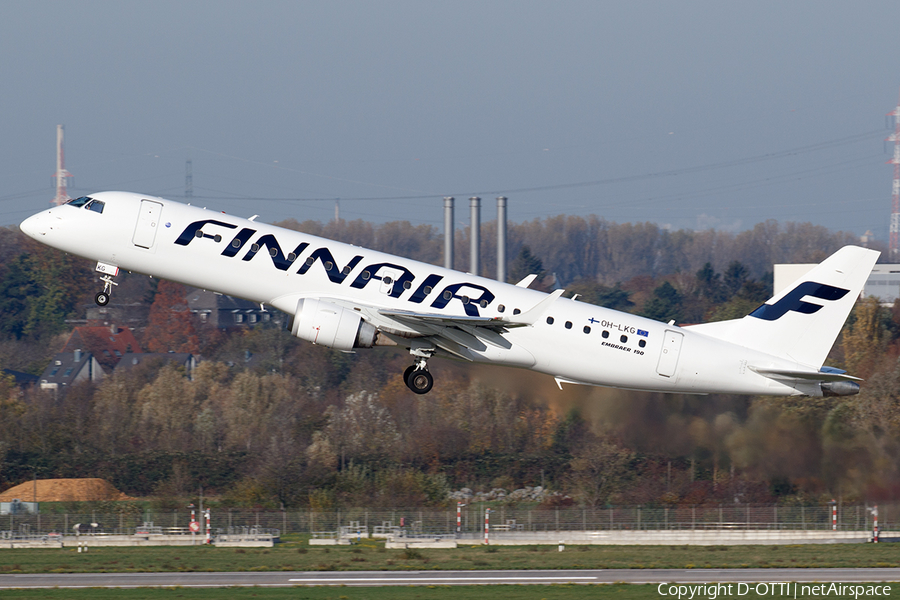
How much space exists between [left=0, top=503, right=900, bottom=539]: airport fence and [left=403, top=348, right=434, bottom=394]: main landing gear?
18415mm

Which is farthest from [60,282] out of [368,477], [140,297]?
[368,477]

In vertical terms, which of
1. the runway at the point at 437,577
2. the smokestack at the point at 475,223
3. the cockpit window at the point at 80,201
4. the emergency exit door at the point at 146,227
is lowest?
the runway at the point at 437,577

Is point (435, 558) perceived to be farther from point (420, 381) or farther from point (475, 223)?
point (475, 223)

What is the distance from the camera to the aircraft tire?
1438 inches

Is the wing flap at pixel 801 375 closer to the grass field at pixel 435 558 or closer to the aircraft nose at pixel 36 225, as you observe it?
the grass field at pixel 435 558

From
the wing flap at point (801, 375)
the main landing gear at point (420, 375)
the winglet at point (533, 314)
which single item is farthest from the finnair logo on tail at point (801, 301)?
the main landing gear at point (420, 375)

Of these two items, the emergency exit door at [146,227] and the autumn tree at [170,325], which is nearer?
the emergency exit door at [146,227]

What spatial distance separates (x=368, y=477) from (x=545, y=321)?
38.5 meters

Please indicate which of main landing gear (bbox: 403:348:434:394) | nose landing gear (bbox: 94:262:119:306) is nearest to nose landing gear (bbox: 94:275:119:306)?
nose landing gear (bbox: 94:262:119:306)

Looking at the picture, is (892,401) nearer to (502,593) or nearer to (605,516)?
(605,516)

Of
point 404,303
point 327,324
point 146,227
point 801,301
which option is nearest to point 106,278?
point 146,227

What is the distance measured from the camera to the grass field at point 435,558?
43.6 m

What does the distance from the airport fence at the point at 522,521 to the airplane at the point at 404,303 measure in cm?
1735

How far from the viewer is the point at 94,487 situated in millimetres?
73750
